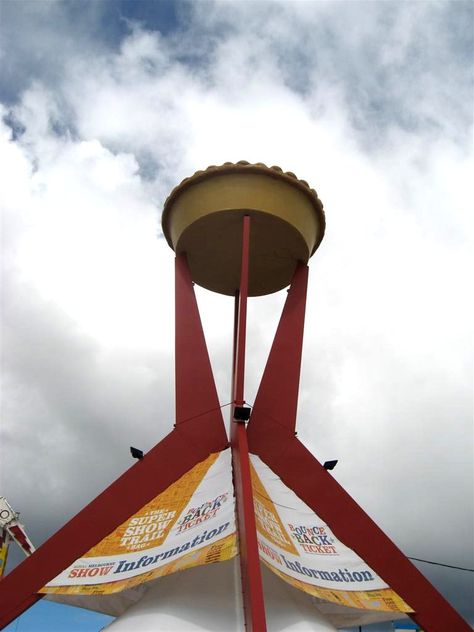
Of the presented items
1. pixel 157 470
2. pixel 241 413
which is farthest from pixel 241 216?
pixel 157 470

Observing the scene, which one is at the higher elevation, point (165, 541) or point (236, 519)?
point (236, 519)

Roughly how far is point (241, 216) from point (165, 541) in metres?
5.24

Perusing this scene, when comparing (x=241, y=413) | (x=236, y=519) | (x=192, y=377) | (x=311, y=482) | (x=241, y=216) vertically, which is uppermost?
(x=241, y=216)

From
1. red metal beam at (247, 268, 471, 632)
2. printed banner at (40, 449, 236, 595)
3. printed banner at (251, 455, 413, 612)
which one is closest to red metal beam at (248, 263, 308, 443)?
red metal beam at (247, 268, 471, 632)

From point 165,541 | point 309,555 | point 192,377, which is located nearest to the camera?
point 165,541

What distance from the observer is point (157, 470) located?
23.3 ft

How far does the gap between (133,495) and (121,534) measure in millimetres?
565

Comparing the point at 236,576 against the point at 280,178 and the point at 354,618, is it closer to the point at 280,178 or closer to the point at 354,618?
the point at 354,618

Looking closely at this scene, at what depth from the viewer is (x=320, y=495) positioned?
7.12 metres

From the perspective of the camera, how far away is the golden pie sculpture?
8.67 metres

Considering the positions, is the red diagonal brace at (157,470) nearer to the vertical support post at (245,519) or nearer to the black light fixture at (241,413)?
the vertical support post at (245,519)

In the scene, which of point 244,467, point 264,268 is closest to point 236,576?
point 244,467

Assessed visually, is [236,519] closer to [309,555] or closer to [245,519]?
[245,519]

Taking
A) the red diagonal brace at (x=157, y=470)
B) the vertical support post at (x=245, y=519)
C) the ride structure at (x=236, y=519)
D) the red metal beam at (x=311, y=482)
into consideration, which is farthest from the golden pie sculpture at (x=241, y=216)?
the vertical support post at (x=245, y=519)
